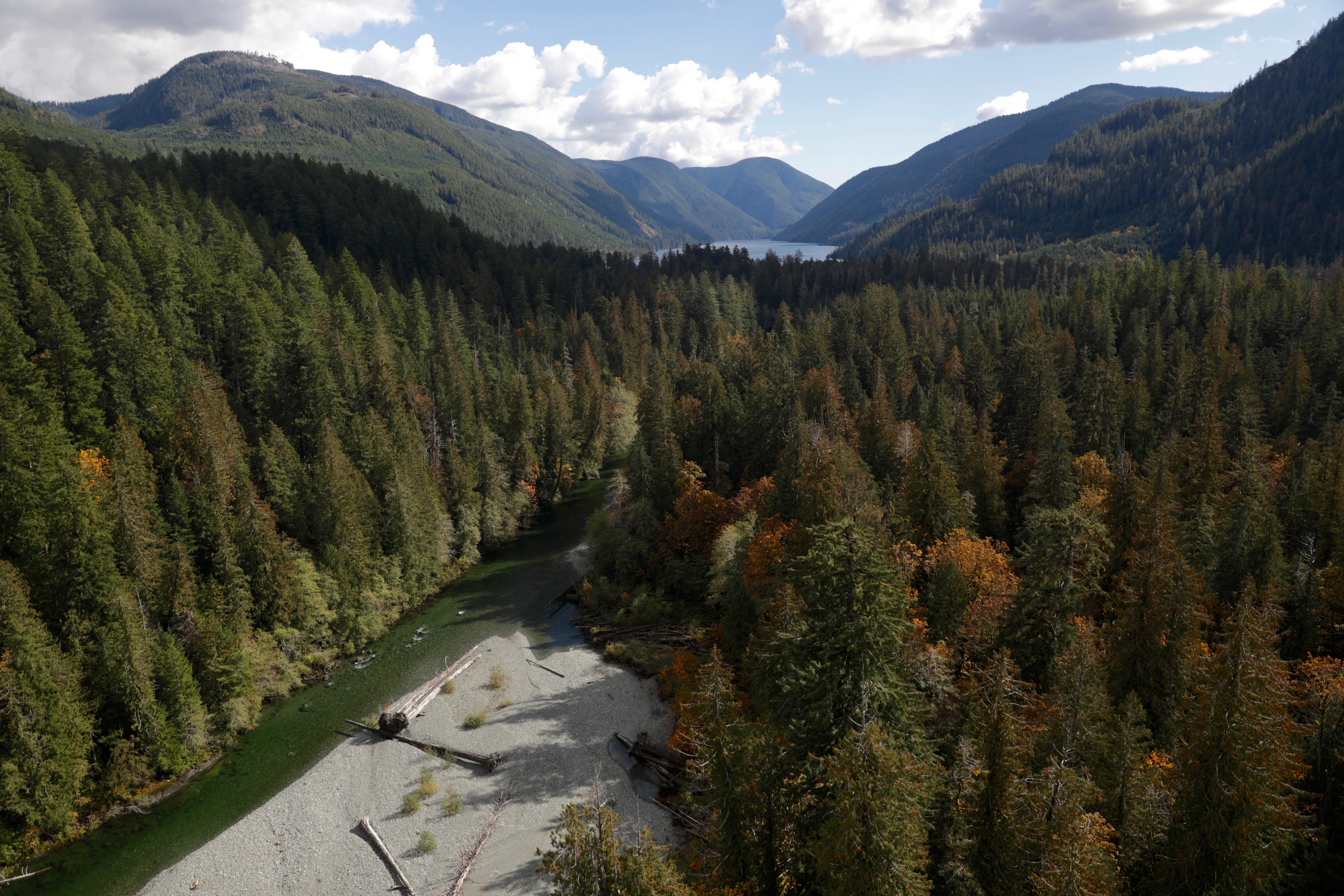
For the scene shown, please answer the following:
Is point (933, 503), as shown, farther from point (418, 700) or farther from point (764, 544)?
point (418, 700)

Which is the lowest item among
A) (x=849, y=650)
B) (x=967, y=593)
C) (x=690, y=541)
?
(x=690, y=541)

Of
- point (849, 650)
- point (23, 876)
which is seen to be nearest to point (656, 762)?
point (849, 650)

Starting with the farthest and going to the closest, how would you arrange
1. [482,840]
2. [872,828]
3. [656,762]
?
[656,762] < [482,840] < [872,828]

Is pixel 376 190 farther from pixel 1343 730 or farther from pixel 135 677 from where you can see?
pixel 1343 730

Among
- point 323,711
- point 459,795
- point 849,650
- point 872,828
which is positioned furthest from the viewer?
point 323,711

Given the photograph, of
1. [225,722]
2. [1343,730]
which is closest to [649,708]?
[225,722]

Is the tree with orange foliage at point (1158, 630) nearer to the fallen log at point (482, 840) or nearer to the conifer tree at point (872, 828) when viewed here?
the conifer tree at point (872, 828)

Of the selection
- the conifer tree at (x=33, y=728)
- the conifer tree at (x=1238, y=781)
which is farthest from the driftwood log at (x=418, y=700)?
the conifer tree at (x=1238, y=781)

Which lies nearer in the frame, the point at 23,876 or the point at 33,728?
the point at 23,876

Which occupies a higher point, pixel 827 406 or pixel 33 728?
pixel 827 406
